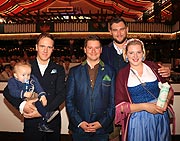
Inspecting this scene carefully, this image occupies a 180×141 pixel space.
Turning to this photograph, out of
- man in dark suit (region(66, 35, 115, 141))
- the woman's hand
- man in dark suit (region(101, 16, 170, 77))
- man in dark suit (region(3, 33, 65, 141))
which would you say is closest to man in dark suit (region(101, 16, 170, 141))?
man in dark suit (region(101, 16, 170, 77))

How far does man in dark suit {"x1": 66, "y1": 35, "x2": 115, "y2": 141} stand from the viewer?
2729 millimetres

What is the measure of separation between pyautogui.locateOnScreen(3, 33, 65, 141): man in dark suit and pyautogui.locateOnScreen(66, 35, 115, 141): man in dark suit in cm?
11

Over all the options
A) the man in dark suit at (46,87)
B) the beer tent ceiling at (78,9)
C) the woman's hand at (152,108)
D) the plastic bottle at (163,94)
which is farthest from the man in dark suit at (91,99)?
the beer tent ceiling at (78,9)

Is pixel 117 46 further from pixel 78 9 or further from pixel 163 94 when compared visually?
pixel 78 9

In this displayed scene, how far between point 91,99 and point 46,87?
43 cm

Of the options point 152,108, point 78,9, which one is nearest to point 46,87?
point 152,108

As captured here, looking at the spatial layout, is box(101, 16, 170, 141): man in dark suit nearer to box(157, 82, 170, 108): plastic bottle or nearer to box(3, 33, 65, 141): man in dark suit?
box(3, 33, 65, 141): man in dark suit

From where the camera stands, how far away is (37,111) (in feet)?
8.81

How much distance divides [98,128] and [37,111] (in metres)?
0.56

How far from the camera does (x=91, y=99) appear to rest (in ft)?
8.98

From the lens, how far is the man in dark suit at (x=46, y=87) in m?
2.77

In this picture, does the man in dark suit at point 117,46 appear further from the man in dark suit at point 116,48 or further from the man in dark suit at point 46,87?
the man in dark suit at point 46,87

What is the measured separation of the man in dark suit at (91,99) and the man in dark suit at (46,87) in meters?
0.11

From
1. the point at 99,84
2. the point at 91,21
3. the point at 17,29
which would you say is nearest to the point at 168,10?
the point at 91,21
